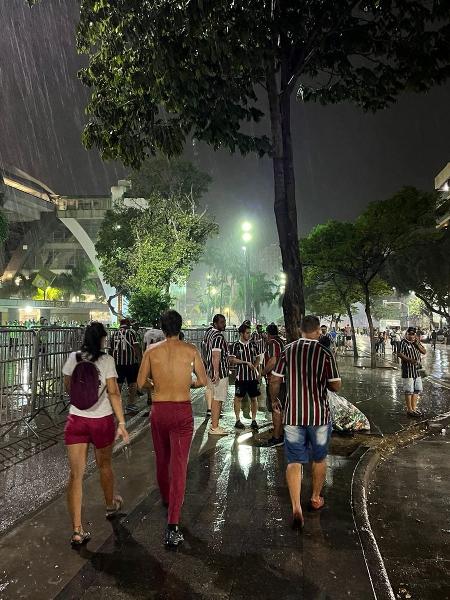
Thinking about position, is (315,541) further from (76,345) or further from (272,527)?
(76,345)

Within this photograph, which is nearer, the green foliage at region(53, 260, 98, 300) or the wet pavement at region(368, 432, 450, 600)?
the wet pavement at region(368, 432, 450, 600)

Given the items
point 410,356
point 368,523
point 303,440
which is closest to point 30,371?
point 303,440

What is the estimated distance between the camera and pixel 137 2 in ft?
20.2

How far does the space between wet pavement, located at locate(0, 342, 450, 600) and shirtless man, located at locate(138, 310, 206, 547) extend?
435 millimetres

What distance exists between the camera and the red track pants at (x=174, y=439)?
4.01m

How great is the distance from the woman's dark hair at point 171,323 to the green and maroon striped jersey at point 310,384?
3.78 ft

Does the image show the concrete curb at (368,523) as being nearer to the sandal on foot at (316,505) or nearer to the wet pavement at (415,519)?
the wet pavement at (415,519)

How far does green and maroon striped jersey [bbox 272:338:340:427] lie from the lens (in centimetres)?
450

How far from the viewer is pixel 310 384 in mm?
4527

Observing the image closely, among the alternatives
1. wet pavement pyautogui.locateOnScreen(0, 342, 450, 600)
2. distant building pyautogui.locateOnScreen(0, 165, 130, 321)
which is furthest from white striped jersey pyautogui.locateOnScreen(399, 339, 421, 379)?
distant building pyautogui.locateOnScreen(0, 165, 130, 321)

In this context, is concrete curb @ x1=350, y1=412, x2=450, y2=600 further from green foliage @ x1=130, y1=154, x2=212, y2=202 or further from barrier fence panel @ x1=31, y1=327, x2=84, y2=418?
green foliage @ x1=130, y1=154, x2=212, y2=202

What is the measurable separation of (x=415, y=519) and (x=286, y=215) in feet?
15.9

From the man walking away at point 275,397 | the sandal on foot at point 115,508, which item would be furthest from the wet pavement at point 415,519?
the sandal on foot at point 115,508

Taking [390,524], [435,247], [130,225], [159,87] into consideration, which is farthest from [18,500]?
[435,247]
